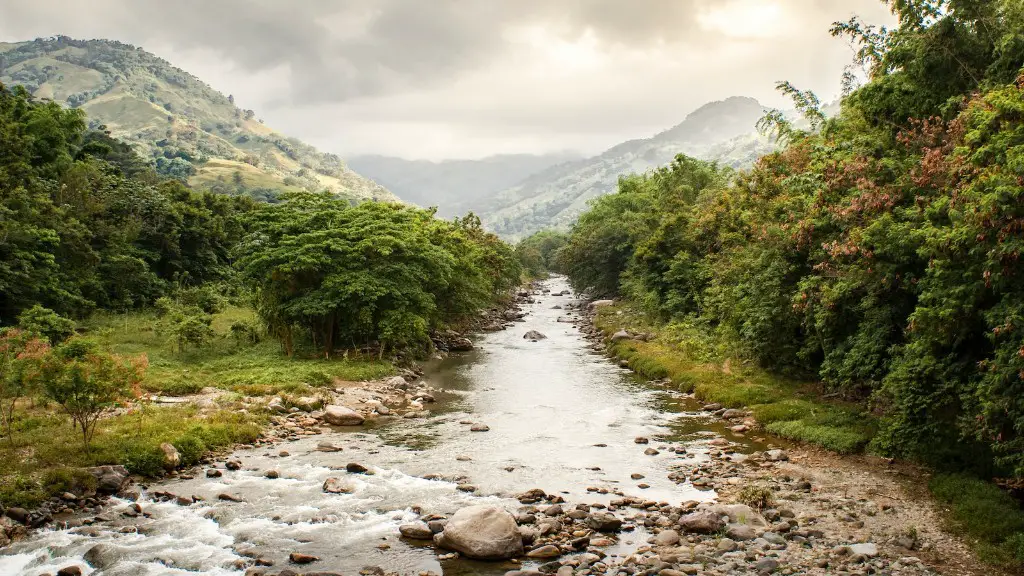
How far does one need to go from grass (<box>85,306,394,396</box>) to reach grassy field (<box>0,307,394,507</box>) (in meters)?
0.05

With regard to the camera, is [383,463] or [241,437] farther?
[241,437]

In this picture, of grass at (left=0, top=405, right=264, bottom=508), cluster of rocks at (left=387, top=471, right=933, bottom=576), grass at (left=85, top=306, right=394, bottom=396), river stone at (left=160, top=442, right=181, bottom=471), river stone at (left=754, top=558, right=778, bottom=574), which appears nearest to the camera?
river stone at (left=754, top=558, right=778, bottom=574)

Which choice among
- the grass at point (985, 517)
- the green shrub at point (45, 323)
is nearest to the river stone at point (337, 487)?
the grass at point (985, 517)

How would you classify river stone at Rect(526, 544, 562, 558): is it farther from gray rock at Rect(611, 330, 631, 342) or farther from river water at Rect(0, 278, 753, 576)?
gray rock at Rect(611, 330, 631, 342)

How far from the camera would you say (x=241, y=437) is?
2367 cm

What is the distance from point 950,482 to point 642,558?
9.02m

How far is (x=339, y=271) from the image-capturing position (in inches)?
1485

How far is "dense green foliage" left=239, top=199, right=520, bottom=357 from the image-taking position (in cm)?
3669

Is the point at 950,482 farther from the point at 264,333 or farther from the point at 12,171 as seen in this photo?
the point at 12,171

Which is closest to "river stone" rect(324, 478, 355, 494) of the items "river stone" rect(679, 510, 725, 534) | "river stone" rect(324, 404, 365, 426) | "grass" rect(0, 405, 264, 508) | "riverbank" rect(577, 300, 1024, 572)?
"grass" rect(0, 405, 264, 508)

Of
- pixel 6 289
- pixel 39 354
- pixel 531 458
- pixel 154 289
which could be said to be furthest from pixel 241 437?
pixel 154 289

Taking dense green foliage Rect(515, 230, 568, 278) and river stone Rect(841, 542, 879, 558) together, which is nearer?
river stone Rect(841, 542, 879, 558)

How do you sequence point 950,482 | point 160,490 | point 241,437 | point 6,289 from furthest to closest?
point 6,289
point 241,437
point 160,490
point 950,482

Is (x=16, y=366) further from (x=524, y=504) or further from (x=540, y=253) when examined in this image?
(x=540, y=253)
